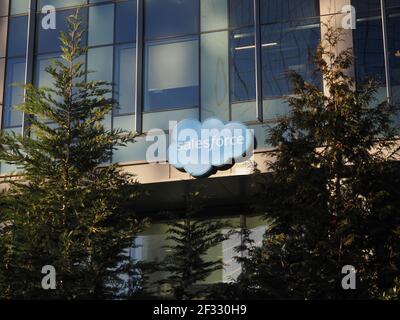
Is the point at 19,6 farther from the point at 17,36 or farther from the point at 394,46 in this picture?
the point at 394,46

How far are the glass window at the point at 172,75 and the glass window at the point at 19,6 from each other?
436cm

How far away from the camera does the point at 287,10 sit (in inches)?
927

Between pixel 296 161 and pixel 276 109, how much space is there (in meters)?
6.72

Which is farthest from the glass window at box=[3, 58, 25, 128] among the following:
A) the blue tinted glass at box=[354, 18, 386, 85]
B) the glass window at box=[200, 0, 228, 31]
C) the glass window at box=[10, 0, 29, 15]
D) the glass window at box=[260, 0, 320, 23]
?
the blue tinted glass at box=[354, 18, 386, 85]

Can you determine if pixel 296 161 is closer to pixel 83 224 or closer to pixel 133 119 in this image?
pixel 83 224

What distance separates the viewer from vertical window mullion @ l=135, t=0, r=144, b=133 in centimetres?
2384

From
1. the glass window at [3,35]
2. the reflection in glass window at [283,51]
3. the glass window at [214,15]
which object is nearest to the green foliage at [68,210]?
the reflection in glass window at [283,51]

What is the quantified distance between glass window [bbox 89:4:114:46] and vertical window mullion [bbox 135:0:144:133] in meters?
0.91

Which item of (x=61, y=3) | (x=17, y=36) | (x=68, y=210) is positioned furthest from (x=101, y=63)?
(x=68, y=210)

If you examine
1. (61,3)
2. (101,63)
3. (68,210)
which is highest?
(61,3)

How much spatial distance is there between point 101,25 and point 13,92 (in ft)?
11.2

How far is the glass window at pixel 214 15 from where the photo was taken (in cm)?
2414

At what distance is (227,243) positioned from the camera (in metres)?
23.2

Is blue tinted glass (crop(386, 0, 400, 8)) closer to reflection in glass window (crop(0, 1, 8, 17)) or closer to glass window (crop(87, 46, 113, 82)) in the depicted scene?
glass window (crop(87, 46, 113, 82))
